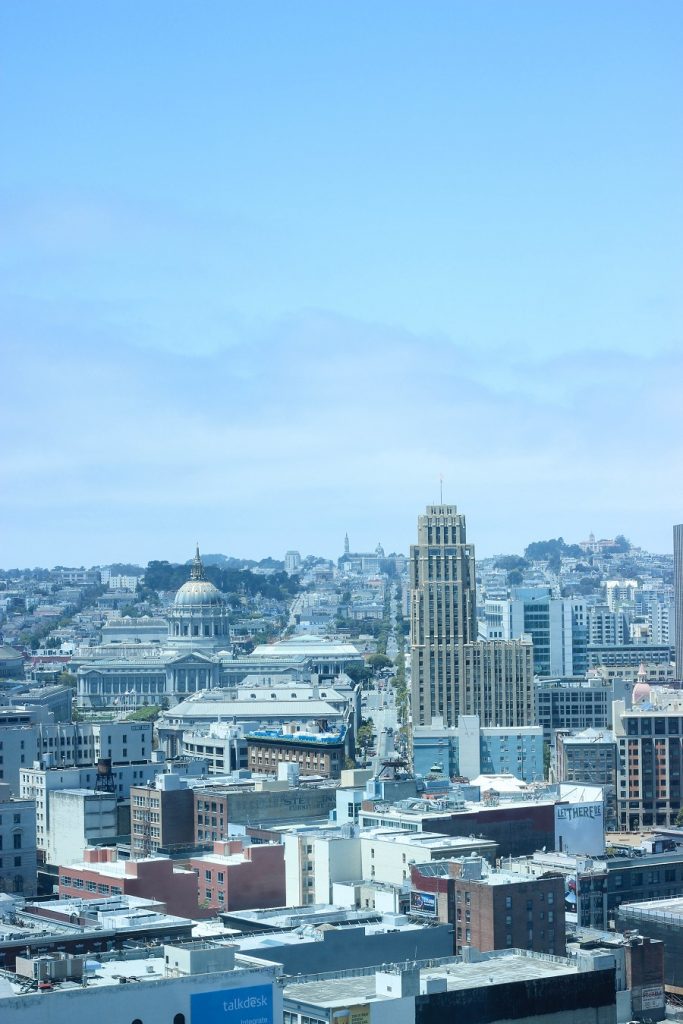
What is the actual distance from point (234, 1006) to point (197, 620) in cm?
13145

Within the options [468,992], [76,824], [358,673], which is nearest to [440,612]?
[76,824]

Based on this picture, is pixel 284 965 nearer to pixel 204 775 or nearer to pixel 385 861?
pixel 385 861

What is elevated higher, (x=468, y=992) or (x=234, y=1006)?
(x=234, y=1006)

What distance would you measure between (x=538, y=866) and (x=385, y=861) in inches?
170

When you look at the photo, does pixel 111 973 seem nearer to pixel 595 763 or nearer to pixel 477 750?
pixel 477 750

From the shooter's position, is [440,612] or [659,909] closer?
[659,909]

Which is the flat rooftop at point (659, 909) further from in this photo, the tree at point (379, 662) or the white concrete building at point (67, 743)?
the tree at point (379, 662)

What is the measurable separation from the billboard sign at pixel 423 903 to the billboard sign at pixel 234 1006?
20.4 m

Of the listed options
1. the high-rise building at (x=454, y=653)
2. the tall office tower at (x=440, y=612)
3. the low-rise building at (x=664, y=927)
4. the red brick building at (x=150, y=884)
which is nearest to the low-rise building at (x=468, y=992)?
the red brick building at (x=150, y=884)

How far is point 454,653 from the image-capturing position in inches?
4013

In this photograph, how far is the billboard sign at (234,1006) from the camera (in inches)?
1388

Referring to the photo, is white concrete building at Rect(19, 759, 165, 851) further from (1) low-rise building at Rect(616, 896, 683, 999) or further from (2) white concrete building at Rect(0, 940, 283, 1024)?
(2) white concrete building at Rect(0, 940, 283, 1024)

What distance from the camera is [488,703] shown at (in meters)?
102

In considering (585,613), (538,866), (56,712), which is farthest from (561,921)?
(585,613)
